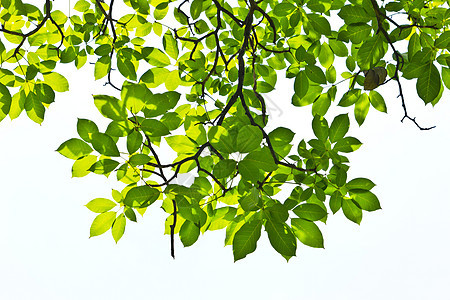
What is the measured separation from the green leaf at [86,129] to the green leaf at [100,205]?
265 mm

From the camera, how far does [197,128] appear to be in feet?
4.69

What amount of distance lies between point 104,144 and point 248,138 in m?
0.42

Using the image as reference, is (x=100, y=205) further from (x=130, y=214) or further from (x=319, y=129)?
(x=319, y=129)

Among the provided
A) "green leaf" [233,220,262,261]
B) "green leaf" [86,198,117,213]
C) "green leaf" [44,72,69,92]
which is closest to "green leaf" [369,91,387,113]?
"green leaf" [233,220,262,261]

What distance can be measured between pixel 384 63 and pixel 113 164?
1.48m

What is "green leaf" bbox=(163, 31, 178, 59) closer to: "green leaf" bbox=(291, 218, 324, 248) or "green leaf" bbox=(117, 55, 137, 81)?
"green leaf" bbox=(117, 55, 137, 81)

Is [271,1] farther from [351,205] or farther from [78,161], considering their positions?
[78,161]

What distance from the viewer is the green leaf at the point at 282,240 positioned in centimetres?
120

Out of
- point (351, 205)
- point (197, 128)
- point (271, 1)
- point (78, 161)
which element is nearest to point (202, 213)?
point (197, 128)

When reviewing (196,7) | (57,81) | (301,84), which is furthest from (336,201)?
(57,81)

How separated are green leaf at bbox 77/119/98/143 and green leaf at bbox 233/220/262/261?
0.53 metres

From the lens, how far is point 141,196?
47.4 inches

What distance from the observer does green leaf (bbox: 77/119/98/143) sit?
1.25 meters

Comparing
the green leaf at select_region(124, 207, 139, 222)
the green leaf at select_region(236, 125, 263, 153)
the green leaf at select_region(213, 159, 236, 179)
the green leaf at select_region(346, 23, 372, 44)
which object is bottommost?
the green leaf at select_region(124, 207, 139, 222)
